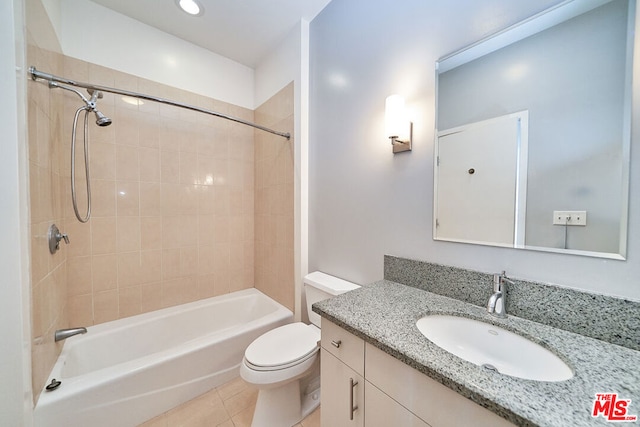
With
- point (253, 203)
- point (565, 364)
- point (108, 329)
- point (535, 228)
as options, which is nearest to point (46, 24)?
point (253, 203)

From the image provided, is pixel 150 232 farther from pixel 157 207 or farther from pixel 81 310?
pixel 81 310

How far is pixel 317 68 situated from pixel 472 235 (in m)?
1.55

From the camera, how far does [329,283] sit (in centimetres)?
150

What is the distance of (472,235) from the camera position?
97 centimetres

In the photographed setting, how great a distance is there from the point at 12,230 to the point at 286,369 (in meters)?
1.29

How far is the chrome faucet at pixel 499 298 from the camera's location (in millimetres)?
819

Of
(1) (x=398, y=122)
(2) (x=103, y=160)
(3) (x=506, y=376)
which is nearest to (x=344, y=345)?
(3) (x=506, y=376)

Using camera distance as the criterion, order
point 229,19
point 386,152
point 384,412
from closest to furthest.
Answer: point 384,412
point 386,152
point 229,19

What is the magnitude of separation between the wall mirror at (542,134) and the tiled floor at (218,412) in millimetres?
1512

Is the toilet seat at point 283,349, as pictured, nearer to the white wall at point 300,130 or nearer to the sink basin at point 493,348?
the white wall at point 300,130

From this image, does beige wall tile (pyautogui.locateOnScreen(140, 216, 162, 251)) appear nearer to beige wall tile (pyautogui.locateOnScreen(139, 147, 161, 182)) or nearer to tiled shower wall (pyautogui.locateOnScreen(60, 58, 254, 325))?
tiled shower wall (pyautogui.locateOnScreen(60, 58, 254, 325))

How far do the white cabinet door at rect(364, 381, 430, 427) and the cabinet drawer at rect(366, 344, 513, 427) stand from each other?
17 mm

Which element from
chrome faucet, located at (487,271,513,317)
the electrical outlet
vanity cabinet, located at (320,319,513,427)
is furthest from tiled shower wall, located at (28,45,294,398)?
the electrical outlet

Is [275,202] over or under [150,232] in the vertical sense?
over
